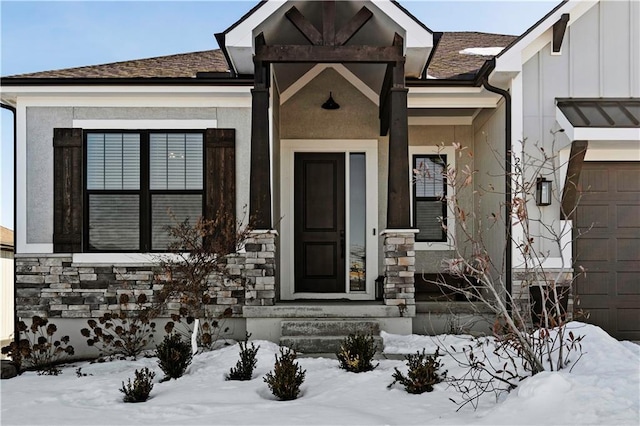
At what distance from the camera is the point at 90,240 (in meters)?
7.84

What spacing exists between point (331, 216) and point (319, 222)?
8.4 inches

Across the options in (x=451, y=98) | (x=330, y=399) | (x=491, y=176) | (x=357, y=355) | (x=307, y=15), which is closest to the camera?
(x=330, y=399)

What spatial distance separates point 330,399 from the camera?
16.5ft

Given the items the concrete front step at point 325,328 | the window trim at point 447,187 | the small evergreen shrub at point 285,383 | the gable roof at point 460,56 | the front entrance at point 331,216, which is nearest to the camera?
the small evergreen shrub at point 285,383

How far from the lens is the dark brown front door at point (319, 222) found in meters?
9.00

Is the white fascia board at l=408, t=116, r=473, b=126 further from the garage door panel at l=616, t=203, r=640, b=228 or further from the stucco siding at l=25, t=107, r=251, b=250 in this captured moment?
the stucco siding at l=25, t=107, r=251, b=250

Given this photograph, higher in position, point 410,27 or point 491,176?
point 410,27

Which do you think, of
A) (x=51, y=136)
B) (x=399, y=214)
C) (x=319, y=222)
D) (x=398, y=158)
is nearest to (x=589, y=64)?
(x=398, y=158)

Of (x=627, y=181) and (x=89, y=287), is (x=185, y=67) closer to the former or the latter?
(x=89, y=287)

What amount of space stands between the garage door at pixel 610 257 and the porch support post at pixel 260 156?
4272mm

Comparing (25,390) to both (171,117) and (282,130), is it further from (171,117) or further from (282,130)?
(282,130)

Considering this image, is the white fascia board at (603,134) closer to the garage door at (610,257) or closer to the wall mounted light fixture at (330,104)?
the garage door at (610,257)

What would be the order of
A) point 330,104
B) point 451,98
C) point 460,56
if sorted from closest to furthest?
point 451,98 → point 330,104 → point 460,56

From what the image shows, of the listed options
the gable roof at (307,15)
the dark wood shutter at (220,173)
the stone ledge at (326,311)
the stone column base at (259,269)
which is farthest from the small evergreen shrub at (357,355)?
the gable roof at (307,15)
